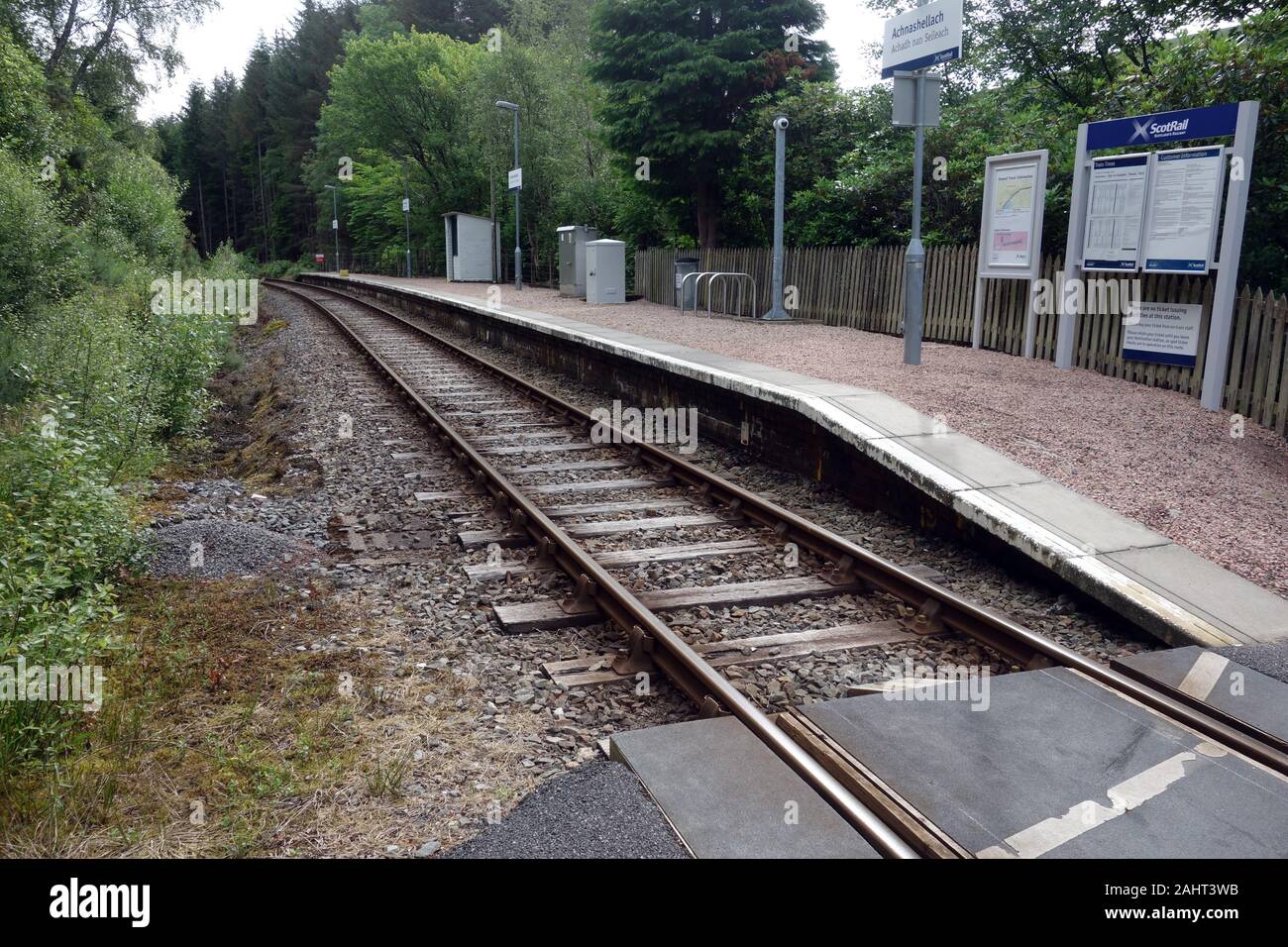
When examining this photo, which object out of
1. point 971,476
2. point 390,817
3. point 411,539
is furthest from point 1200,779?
point 411,539

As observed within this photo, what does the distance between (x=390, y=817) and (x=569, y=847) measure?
0.81 m

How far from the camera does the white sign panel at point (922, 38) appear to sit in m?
11.1

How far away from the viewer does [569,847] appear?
3.06 metres

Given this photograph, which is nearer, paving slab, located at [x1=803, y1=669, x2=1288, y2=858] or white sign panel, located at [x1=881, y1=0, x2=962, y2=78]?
paving slab, located at [x1=803, y1=669, x2=1288, y2=858]

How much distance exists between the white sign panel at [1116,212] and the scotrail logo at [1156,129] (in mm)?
283

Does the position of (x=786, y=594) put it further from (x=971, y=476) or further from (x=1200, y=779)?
(x=1200, y=779)

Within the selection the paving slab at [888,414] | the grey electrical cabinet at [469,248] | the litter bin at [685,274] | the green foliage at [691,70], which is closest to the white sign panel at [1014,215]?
the paving slab at [888,414]

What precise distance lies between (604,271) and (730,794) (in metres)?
22.3

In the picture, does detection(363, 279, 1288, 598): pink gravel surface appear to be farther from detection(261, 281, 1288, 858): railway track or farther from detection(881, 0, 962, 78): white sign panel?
detection(881, 0, 962, 78): white sign panel

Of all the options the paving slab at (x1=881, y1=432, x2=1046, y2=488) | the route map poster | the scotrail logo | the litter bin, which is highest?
the scotrail logo

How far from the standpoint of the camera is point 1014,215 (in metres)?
12.4

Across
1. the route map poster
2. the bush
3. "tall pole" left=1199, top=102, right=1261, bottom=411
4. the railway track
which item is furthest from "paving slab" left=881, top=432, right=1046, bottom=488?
the route map poster

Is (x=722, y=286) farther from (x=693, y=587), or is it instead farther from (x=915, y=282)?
(x=693, y=587)

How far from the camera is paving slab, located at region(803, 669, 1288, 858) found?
10.2ft
